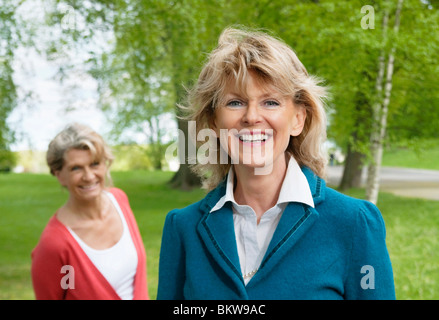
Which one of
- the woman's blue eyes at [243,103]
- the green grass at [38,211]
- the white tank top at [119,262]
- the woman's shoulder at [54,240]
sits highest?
the woman's blue eyes at [243,103]

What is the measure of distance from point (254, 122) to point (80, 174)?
201cm

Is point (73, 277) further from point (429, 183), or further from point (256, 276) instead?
point (429, 183)

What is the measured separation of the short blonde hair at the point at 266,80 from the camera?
183 centimetres

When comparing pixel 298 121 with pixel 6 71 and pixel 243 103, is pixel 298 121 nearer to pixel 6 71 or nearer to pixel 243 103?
pixel 243 103

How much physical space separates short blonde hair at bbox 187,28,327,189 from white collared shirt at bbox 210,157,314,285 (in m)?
0.14

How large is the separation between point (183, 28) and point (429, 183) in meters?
21.6

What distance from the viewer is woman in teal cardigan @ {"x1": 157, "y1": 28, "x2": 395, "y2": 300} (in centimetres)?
177

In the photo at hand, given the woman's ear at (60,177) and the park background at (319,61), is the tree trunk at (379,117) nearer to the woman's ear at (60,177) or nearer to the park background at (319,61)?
the park background at (319,61)

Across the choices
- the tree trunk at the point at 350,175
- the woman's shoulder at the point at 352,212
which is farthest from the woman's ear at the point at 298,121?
the tree trunk at the point at 350,175

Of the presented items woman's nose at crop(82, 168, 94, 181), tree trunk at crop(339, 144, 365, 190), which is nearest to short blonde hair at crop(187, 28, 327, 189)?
woman's nose at crop(82, 168, 94, 181)

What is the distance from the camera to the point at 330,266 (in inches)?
69.5

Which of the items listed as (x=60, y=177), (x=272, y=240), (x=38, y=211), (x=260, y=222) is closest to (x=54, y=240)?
(x=60, y=177)

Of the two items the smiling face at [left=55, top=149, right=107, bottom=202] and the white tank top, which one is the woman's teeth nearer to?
the white tank top

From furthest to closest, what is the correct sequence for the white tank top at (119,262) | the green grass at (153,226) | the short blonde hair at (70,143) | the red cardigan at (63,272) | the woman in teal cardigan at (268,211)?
1. the green grass at (153,226)
2. the short blonde hair at (70,143)
3. the white tank top at (119,262)
4. the red cardigan at (63,272)
5. the woman in teal cardigan at (268,211)
